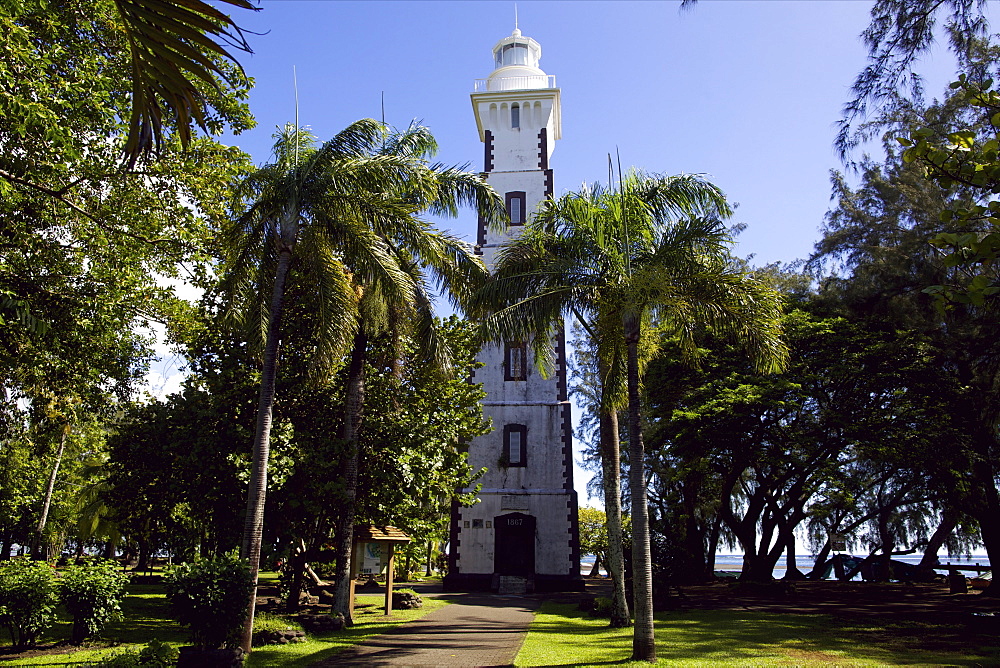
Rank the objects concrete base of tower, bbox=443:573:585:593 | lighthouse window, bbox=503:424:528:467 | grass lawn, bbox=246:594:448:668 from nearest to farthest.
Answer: grass lawn, bbox=246:594:448:668, concrete base of tower, bbox=443:573:585:593, lighthouse window, bbox=503:424:528:467

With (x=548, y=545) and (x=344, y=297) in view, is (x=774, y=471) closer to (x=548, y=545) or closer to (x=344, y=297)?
(x=548, y=545)

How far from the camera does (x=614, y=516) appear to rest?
16.6 metres

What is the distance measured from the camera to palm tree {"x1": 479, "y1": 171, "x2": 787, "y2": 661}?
43.3 feet

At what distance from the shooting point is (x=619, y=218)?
13.8 meters

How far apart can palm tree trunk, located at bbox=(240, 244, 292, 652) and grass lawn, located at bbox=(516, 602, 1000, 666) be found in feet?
15.6

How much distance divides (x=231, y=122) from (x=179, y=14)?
12366mm

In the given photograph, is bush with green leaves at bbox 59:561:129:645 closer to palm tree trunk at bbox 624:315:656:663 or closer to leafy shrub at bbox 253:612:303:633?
leafy shrub at bbox 253:612:303:633

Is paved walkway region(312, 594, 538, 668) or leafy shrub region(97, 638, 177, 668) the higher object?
leafy shrub region(97, 638, 177, 668)

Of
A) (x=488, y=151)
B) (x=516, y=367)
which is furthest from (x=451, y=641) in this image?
(x=488, y=151)

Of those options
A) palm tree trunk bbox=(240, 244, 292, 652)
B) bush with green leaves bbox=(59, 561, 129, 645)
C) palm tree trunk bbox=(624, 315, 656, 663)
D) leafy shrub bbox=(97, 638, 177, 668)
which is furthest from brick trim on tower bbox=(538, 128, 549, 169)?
leafy shrub bbox=(97, 638, 177, 668)

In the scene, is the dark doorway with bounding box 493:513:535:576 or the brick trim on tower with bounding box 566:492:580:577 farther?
the dark doorway with bounding box 493:513:535:576

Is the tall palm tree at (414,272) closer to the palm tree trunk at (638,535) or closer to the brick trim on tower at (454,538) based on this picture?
the palm tree trunk at (638,535)

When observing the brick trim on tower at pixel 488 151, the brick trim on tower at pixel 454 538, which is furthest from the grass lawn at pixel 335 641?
the brick trim on tower at pixel 488 151

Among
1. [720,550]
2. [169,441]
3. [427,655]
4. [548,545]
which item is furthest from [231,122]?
[720,550]
